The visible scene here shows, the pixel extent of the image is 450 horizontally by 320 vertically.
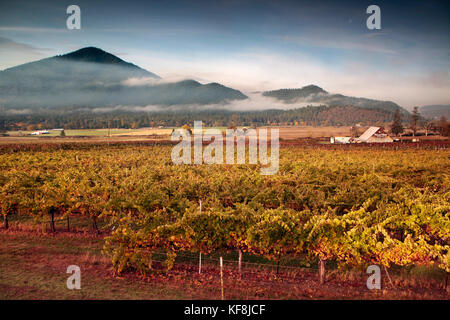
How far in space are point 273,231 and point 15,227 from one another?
14801mm

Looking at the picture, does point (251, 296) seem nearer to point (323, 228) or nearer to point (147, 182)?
point (323, 228)

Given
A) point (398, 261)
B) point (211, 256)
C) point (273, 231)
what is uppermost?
point (273, 231)

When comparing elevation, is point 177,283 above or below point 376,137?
below

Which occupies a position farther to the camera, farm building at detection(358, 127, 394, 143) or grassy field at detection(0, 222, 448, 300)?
farm building at detection(358, 127, 394, 143)

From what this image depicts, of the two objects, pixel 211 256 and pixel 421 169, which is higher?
pixel 421 169

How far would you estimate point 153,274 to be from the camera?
11.1 meters

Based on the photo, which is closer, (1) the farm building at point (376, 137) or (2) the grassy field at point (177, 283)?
(2) the grassy field at point (177, 283)

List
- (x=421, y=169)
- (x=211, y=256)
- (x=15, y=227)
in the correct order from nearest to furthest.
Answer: (x=211, y=256) → (x=15, y=227) → (x=421, y=169)

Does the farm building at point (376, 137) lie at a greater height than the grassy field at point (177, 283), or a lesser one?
greater

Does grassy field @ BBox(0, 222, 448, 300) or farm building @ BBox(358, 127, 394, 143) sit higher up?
farm building @ BBox(358, 127, 394, 143)

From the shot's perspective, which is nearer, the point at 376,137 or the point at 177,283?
the point at 177,283
